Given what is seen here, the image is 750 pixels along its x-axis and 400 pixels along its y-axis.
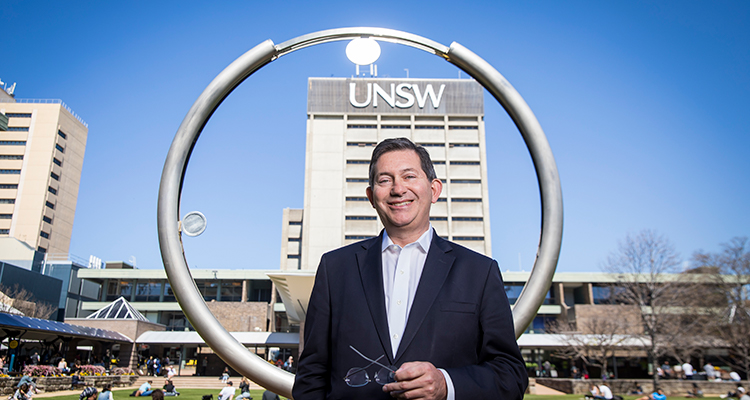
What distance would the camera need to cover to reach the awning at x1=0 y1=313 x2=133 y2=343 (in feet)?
81.7

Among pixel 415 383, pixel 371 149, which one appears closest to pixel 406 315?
pixel 415 383

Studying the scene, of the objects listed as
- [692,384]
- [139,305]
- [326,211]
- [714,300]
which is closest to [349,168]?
[326,211]

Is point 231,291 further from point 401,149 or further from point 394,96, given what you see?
point 401,149

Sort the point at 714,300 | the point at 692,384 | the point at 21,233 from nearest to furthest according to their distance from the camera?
1. the point at 692,384
2. the point at 714,300
3. the point at 21,233

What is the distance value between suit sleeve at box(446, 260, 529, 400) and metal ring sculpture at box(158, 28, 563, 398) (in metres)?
2.48

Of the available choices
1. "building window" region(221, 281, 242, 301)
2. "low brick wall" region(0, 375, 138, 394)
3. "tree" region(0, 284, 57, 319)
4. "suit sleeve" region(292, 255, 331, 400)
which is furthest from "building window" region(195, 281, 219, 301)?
"suit sleeve" region(292, 255, 331, 400)

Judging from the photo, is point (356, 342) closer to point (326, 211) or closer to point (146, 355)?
point (146, 355)

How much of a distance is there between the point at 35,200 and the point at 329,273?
9218 centimetres

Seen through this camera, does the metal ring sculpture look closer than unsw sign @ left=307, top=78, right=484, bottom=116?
Yes

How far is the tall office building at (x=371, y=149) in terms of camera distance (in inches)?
2854

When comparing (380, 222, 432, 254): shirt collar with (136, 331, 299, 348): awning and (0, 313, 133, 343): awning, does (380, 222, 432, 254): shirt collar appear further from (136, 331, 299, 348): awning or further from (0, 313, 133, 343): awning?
(136, 331, 299, 348): awning

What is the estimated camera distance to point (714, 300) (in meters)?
37.2

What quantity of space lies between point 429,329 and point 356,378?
1.20 ft

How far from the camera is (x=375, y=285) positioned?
2416 millimetres
